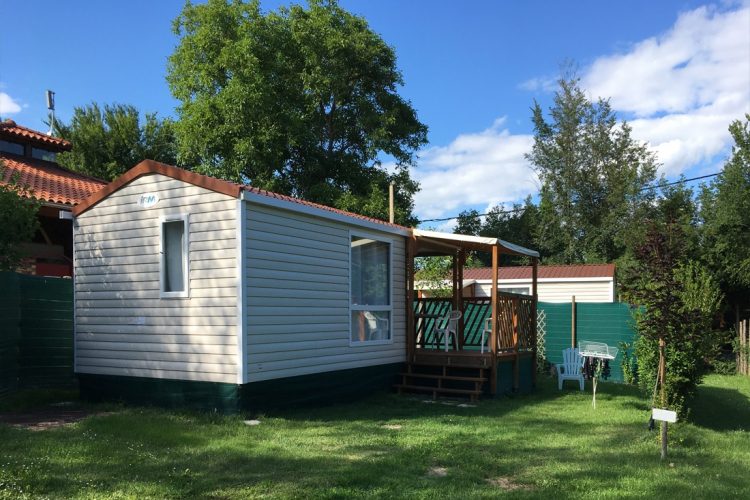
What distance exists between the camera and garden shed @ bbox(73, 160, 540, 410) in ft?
22.3

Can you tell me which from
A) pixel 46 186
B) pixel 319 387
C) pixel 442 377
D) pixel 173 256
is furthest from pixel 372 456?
pixel 46 186

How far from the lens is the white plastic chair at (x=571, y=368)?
10689 mm

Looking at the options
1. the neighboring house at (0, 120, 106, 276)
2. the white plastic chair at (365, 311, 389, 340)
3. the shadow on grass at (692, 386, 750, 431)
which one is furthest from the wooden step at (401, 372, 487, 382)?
the neighboring house at (0, 120, 106, 276)

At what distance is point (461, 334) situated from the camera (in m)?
10.9

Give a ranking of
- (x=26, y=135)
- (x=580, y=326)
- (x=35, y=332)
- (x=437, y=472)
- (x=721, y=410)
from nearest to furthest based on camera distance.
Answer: (x=437, y=472) < (x=35, y=332) < (x=721, y=410) < (x=580, y=326) < (x=26, y=135)

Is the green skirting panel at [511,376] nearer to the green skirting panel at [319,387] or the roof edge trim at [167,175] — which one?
the green skirting panel at [319,387]

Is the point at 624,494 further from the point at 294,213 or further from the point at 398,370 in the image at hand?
the point at 398,370

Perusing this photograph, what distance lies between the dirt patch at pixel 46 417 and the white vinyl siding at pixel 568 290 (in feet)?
39.8

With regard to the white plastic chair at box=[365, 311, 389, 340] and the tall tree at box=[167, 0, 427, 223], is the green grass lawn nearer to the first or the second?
the white plastic chair at box=[365, 311, 389, 340]

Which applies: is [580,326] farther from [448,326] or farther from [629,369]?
[448,326]

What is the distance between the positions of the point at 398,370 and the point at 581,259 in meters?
18.9

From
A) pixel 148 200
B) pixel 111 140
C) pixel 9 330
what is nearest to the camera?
pixel 148 200

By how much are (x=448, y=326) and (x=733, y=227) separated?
10546 millimetres

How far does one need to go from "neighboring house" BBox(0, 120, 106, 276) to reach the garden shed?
49.6 inches
